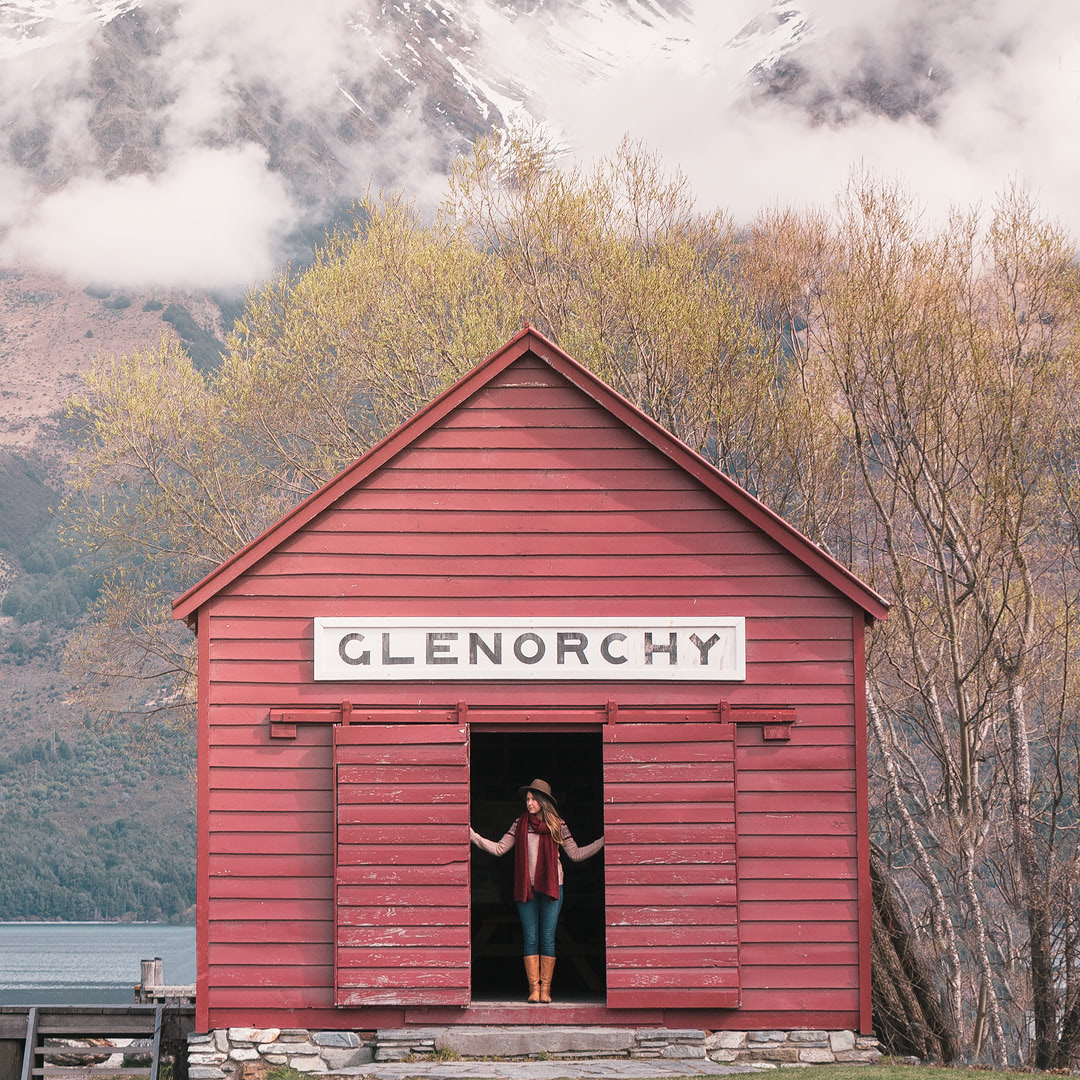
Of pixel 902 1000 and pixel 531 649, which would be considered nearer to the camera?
pixel 531 649

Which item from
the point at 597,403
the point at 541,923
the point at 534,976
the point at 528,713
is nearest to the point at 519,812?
the point at 541,923

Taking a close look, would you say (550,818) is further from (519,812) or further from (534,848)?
(519,812)

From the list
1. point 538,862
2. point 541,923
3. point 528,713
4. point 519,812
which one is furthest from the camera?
point 519,812

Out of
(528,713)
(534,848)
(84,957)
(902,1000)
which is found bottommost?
(84,957)

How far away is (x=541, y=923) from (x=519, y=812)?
3672 mm

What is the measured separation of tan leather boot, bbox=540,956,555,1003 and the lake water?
46.8 m

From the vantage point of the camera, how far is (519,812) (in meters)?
16.7

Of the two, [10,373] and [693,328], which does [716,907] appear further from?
[10,373]

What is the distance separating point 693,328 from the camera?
71.6ft

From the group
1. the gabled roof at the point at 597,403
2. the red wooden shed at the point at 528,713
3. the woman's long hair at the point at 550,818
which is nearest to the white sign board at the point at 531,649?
the red wooden shed at the point at 528,713

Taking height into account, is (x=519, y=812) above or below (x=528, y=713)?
below

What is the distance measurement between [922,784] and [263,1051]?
523 inches

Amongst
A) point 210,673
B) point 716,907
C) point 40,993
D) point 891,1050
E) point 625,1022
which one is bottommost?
point 40,993

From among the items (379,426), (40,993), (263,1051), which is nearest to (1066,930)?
(263,1051)
